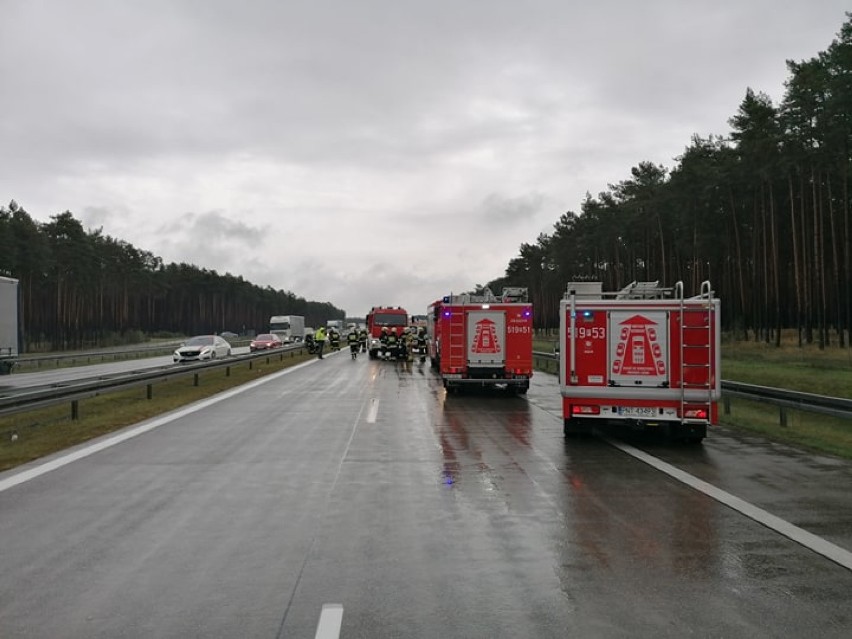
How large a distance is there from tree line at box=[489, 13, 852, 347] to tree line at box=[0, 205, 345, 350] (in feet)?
150

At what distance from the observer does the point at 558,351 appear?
42.4 ft

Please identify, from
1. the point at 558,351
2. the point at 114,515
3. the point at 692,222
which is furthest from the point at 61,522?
the point at 692,222

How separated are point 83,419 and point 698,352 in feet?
41.9

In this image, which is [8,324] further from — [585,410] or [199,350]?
[585,410]

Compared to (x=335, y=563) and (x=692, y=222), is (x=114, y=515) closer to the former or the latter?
(x=335, y=563)

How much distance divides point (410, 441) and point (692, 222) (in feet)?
169

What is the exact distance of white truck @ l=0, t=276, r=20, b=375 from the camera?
29.4m

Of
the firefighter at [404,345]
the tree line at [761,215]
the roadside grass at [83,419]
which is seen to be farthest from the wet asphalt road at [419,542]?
the tree line at [761,215]

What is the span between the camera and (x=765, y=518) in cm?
704

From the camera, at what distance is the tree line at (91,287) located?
237ft

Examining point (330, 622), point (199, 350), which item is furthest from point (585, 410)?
point (199, 350)

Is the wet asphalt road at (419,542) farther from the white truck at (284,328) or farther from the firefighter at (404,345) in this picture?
the white truck at (284,328)

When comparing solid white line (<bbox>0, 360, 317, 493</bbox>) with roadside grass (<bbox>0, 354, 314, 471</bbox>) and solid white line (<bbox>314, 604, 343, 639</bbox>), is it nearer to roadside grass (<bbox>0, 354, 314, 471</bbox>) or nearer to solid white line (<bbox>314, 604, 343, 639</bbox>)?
roadside grass (<bbox>0, 354, 314, 471</bbox>)

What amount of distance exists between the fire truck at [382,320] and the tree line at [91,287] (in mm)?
19415
